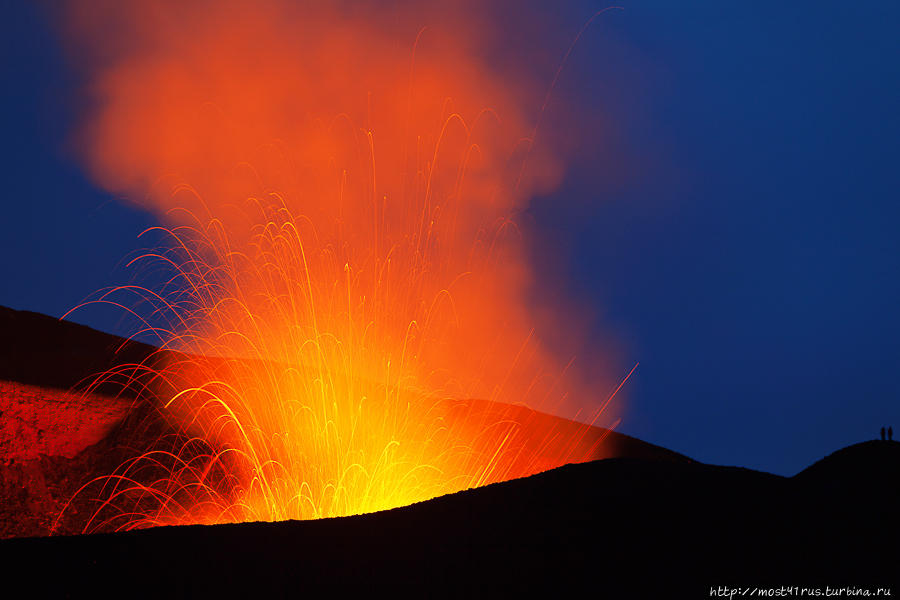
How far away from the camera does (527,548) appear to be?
5879mm

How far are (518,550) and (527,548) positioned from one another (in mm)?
96

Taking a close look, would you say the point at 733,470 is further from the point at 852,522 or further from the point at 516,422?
the point at 516,422

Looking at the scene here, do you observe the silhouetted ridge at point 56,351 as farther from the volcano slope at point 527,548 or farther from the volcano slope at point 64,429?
the volcano slope at point 527,548

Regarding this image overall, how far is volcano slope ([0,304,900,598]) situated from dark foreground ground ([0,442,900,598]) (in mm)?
13

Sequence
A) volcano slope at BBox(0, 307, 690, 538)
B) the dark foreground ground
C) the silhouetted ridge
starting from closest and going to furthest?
the dark foreground ground → volcano slope at BBox(0, 307, 690, 538) → the silhouetted ridge

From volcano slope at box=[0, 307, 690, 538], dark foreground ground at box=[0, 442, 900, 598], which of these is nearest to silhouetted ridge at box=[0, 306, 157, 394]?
volcano slope at box=[0, 307, 690, 538]

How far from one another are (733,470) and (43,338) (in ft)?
57.1

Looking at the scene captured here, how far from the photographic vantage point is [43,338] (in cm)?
1845

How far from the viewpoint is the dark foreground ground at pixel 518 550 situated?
5.32 meters

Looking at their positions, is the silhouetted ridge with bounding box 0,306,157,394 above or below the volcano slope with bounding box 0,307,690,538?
above

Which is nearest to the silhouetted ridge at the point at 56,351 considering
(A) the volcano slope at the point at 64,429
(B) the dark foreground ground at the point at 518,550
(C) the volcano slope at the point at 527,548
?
(A) the volcano slope at the point at 64,429

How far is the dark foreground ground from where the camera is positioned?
5324 millimetres

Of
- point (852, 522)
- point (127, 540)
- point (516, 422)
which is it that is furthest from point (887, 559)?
point (516, 422)

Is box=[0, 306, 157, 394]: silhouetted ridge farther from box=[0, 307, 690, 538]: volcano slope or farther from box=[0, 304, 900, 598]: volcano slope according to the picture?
box=[0, 304, 900, 598]: volcano slope
